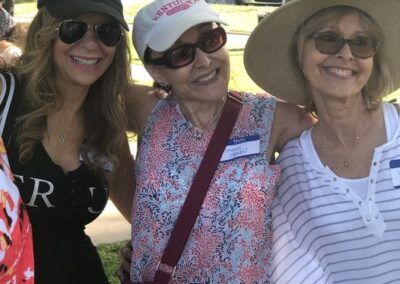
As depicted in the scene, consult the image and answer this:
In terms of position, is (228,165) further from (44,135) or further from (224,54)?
(44,135)

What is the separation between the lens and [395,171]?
2.22 meters

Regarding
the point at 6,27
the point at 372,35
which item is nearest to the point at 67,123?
the point at 6,27

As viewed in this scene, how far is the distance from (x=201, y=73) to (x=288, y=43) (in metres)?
0.46

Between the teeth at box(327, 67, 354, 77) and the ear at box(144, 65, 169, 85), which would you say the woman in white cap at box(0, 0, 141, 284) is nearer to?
the ear at box(144, 65, 169, 85)

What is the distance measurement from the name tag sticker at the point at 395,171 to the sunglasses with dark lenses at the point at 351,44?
0.44 meters

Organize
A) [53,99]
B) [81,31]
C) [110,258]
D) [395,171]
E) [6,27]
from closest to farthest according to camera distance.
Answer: [395,171] → [81,31] → [53,99] → [6,27] → [110,258]

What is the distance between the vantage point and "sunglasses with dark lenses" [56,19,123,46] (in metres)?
2.47

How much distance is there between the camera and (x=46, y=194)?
8.25ft

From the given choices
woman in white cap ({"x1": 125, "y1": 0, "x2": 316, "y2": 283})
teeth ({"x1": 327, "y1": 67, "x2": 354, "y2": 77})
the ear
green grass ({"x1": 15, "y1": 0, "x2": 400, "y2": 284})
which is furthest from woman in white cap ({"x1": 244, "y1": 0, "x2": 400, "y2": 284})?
green grass ({"x1": 15, "y1": 0, "x2": 400, "y2": 284})

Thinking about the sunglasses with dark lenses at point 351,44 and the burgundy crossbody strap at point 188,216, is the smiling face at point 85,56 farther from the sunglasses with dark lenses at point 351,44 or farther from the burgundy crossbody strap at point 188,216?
the sunglasses with dark lenses at point 351,44

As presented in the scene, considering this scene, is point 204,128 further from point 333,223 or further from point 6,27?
point 6,27

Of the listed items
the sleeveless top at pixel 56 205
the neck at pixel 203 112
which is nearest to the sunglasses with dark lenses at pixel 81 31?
the sleeveless top at pixel 56 205

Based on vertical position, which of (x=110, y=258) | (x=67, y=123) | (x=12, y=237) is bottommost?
(x=110, y=258)

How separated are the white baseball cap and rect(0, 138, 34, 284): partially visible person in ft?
3.24
